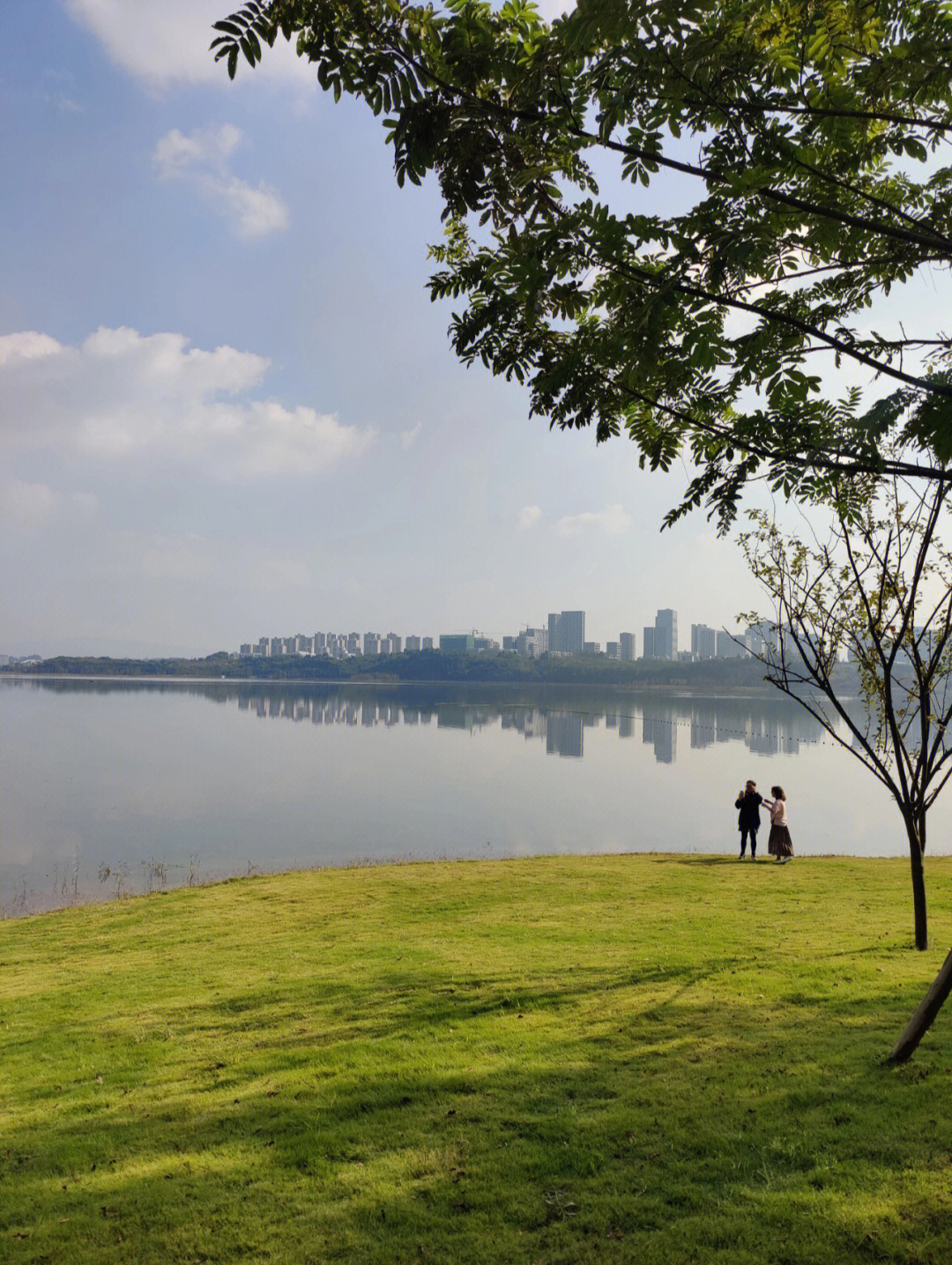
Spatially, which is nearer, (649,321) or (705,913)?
(649,321)

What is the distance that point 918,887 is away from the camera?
10016 mm

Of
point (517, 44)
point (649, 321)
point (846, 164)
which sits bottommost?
point (649, 321)

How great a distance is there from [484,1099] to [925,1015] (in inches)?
127

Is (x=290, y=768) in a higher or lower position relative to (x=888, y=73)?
lower

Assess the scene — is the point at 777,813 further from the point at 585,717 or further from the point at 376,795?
the point at 585,717

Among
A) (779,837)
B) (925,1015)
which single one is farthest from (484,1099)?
(779,837)

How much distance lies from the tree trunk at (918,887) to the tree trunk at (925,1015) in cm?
389

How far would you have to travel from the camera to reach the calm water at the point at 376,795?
2573 cm

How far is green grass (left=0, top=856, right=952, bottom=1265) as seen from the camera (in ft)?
14.8

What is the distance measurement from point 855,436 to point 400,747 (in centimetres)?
5433

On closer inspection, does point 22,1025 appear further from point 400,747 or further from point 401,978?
point 400,747

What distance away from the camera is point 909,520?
1020cm

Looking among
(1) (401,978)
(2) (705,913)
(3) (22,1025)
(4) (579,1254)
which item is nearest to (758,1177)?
(4) (579,1254)

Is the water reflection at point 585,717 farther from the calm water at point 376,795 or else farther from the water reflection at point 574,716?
the calm water at point 376,795
